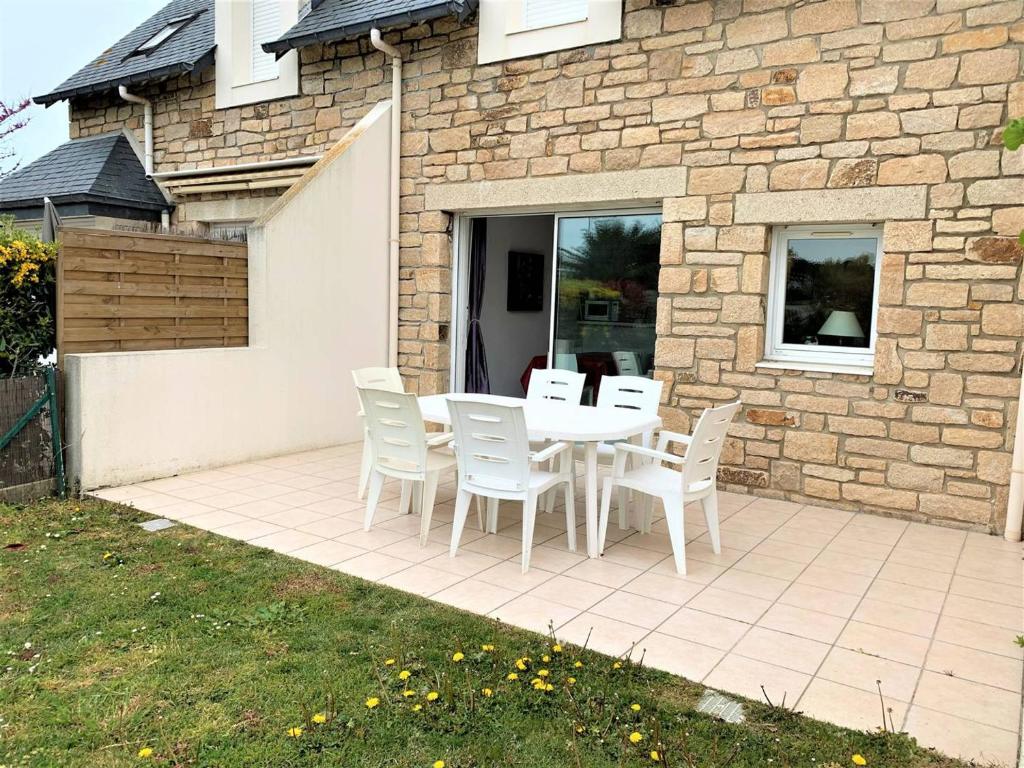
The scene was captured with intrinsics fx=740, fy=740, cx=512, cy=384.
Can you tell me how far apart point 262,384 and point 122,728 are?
460cm

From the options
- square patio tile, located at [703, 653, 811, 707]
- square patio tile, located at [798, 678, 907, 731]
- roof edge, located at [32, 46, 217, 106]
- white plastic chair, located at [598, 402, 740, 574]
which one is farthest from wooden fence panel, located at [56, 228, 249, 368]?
square patio tile, located at [798, 678, 907, 731]

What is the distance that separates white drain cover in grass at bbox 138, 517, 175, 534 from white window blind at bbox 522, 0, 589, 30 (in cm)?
529

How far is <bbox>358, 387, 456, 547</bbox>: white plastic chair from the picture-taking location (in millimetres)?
4562

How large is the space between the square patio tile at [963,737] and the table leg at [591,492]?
6.73 ft

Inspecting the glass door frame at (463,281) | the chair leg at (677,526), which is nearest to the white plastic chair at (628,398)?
the chair leg at (677,526)

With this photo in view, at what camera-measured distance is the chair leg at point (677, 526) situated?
4.23 metres

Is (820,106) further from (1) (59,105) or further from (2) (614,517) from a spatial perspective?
(1) (59,105)

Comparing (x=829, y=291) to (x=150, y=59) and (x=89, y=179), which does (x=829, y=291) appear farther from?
(x=150, y=59)

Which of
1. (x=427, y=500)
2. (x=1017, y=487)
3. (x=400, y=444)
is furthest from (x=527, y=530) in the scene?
(x=1017, y=487)

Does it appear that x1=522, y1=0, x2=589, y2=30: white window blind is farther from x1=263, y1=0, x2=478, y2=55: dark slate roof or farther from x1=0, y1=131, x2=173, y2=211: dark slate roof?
x1=0, y1=131, x2=173, y2=211: dark slate roof

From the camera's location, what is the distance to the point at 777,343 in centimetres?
619

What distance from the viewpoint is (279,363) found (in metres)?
7.09

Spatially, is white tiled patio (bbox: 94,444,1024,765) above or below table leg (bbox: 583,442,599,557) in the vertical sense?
below

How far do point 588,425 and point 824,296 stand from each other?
2672 mm
